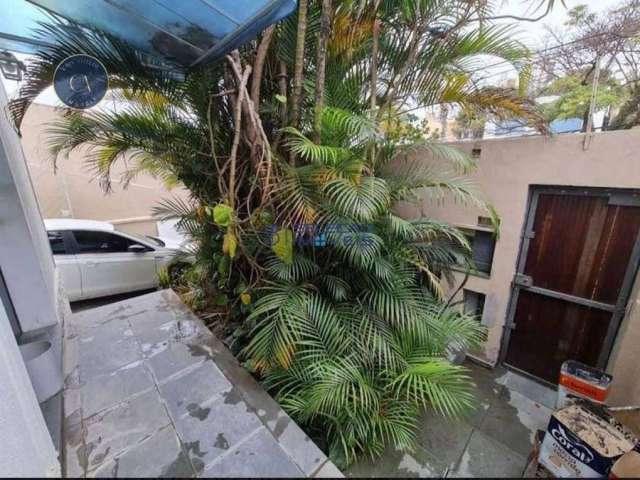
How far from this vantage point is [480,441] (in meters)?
2.17

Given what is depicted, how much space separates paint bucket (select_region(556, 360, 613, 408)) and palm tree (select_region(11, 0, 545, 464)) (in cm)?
98

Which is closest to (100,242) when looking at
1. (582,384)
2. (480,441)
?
(480,441)

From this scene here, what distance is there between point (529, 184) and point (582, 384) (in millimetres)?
1860

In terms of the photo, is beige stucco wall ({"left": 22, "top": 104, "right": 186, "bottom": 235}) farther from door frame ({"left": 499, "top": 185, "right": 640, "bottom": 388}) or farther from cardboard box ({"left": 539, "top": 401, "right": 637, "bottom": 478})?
cardboard box ({"left": 539, "top": 401, "right": 637, "bottom": 478})

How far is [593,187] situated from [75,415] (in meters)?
4.26

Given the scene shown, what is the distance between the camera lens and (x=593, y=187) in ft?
8.05

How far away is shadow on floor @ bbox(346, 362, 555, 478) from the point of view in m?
1.77

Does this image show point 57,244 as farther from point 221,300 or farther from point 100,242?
point 221,300

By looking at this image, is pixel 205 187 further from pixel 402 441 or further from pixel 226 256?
pixel 402 441

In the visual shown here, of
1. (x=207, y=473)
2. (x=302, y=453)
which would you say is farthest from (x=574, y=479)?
(x=207, y=473)

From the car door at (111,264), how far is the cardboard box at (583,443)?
480cm

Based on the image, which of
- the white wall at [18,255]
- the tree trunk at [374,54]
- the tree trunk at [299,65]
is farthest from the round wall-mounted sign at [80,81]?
the tree trunk at [374,54]

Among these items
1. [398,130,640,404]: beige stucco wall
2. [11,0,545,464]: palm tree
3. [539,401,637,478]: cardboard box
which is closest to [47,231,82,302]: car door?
[11,0,545,464]: palm tree

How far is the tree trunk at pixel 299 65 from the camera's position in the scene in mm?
1895
